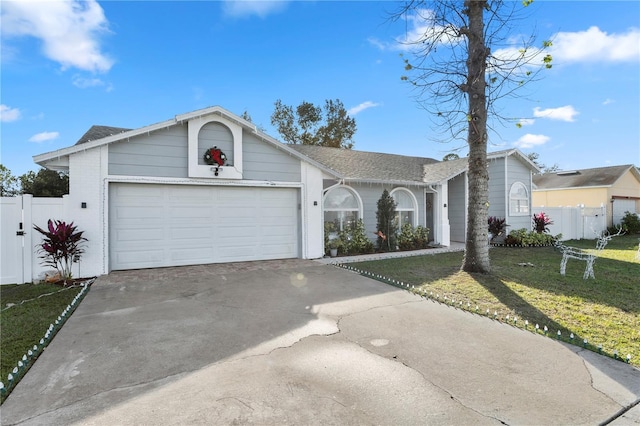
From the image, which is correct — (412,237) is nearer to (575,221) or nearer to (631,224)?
(575,221)

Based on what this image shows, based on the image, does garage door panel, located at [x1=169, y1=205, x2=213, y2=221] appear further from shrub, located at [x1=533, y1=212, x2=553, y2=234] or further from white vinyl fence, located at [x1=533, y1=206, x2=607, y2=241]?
white vinyl fence, located at [x1=533, y1=206, x2=607, y2=241]

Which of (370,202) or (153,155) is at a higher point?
(153,155)

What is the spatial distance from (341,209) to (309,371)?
29.5 feet

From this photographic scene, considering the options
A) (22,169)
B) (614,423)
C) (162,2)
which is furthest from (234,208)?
(22,169)

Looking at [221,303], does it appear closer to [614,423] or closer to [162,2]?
[614,423]

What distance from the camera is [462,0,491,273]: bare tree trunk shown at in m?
7.89

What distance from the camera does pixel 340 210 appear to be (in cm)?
1193

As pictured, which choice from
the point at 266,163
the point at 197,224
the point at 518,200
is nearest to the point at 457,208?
the point at 518,200

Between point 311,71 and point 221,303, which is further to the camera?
point 311,71

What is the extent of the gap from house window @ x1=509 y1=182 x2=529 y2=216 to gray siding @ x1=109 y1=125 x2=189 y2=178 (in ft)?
47.0

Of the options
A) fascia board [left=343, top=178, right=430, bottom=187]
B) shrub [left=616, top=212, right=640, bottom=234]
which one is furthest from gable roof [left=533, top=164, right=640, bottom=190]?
fascia board [left=343, top=178, right=430, bottom=187]

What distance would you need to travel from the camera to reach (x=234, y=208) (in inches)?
376

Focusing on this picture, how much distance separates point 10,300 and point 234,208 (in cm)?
514

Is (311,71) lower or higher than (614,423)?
higher
